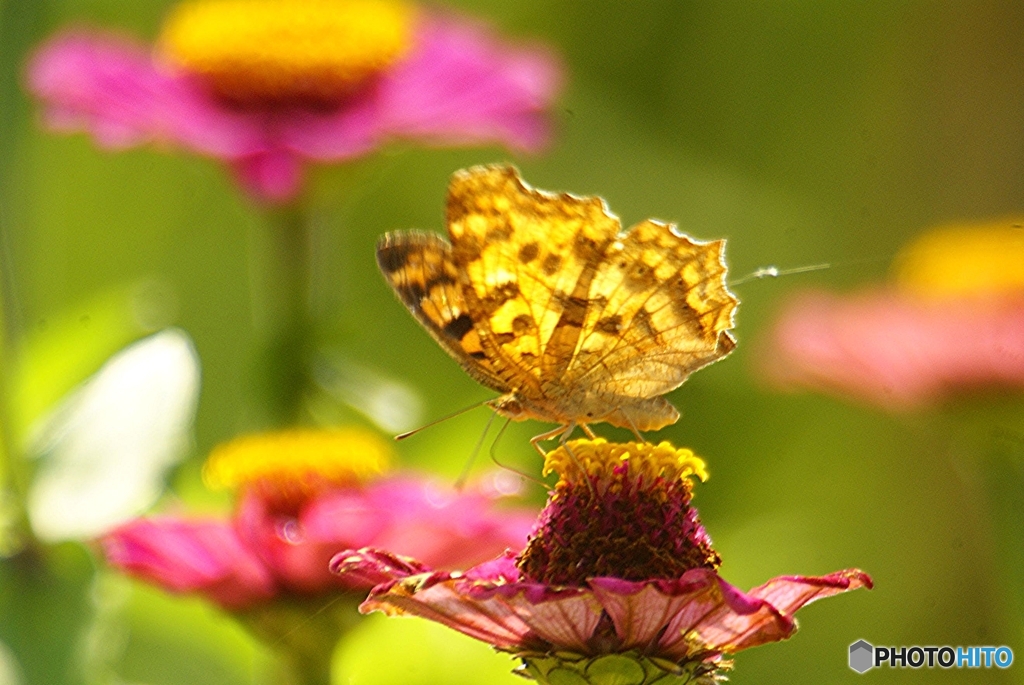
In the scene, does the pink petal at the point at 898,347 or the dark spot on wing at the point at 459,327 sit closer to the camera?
the dark spot on wing at the point at 459,327

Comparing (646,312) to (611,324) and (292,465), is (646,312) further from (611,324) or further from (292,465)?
(292,465)

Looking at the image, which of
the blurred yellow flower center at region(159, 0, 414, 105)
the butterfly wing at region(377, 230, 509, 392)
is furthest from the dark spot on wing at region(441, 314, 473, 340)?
the blurred yellow flower center at region(159, 0, 414, 105)

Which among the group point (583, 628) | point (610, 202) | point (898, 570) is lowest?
point (583, 628)

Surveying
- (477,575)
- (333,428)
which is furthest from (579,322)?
(333,428)

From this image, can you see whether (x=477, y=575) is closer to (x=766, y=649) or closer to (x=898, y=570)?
(x=766, y=649)

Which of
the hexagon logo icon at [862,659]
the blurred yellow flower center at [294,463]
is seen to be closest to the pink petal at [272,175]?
the blurred yellow flower center at [294,463]

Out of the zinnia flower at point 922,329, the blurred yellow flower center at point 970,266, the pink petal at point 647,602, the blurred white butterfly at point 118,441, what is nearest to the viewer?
the pink petal at point 647,602

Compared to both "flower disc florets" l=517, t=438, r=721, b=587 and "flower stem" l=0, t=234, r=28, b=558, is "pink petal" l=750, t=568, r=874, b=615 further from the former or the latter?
"flower stem" l=0, t=234, r=28, b=558

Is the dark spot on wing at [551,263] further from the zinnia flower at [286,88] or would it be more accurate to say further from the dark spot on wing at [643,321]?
the zinnia flower at [286,88]
